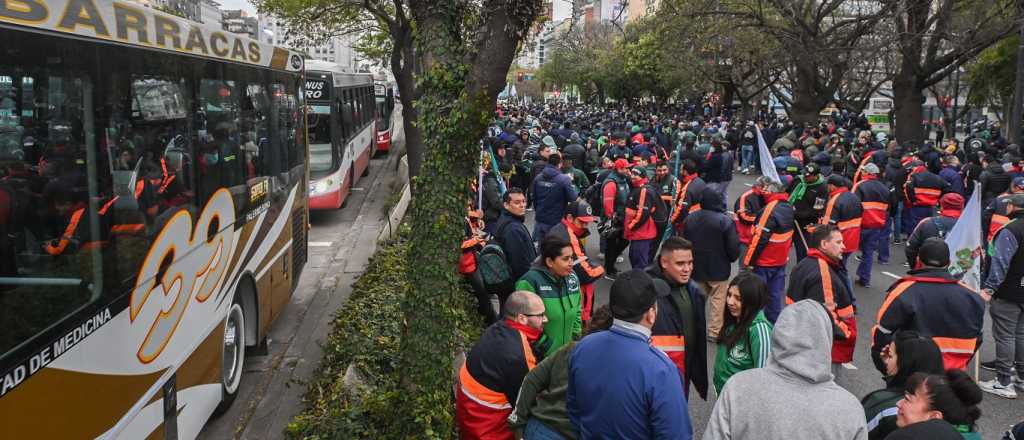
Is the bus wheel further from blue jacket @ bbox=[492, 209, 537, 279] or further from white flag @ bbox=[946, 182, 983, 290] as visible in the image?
white flag @ bbox=[946, 182, 983, 290]

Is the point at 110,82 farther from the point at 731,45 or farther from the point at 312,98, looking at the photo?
the point at 731,45

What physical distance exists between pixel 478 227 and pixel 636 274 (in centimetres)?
570

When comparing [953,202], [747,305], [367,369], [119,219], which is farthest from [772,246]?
[119,219]

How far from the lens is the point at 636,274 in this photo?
3943 mm

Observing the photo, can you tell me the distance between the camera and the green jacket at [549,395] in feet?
13.9

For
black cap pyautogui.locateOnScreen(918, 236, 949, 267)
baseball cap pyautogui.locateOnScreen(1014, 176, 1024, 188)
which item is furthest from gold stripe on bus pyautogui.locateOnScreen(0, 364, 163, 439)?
baseball cap pyautogui.locateOnScreen(1014, 176, 1024, 188)

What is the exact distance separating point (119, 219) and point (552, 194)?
275 inches

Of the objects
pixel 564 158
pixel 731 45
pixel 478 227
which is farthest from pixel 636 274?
pixel 731 45

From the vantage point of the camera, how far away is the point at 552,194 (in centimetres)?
1100

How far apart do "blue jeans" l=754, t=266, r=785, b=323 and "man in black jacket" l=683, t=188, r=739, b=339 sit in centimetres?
36

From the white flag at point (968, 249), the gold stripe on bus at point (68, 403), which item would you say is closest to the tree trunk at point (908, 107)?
the white flag at point (968, 249)

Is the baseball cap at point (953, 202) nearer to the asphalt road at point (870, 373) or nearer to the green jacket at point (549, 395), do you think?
the asphalt road at point (870, 373)

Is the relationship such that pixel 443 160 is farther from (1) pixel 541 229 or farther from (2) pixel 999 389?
(1) pixel 541 229

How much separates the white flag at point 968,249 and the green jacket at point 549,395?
190 inches
